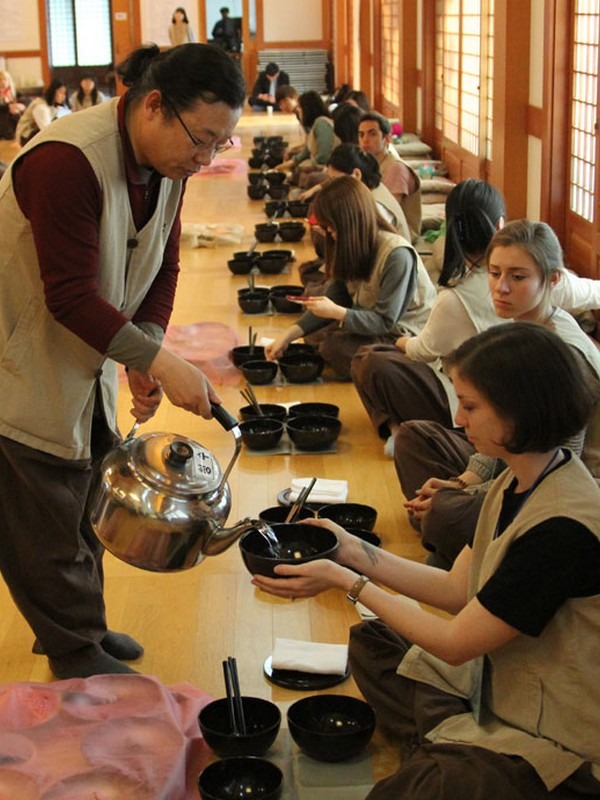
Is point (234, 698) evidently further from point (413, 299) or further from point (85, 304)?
point (413, 299)

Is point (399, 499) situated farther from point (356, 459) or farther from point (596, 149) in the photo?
point (596, 149)

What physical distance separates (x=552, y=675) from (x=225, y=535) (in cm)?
→ 68

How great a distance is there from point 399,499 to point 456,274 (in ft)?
2.35

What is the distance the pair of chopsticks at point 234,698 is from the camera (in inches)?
94.0

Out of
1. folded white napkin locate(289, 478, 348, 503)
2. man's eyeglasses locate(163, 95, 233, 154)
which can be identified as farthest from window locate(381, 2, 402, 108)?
man's eyeglasses locate(163, 95, 233, 154)

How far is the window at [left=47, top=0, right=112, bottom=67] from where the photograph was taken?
1931 centimetres

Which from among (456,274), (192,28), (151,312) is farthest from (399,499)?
(192,28)

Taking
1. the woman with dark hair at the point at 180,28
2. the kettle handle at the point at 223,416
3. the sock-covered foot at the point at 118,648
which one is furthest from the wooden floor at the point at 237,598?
the woman with dark hair at the point at 180,28

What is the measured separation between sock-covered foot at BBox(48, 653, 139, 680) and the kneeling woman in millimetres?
2075

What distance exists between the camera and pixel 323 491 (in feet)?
12.2

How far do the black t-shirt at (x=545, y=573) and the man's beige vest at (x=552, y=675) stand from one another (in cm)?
2

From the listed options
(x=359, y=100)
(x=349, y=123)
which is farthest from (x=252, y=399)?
(x=359, y=100)

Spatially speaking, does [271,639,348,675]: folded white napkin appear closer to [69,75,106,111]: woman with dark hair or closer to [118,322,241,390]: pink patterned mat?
[118,322,241,390]: pink patterned mat

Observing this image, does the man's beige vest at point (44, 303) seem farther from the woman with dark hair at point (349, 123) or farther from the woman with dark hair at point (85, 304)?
the woman with dark hair at point (349, 123)
